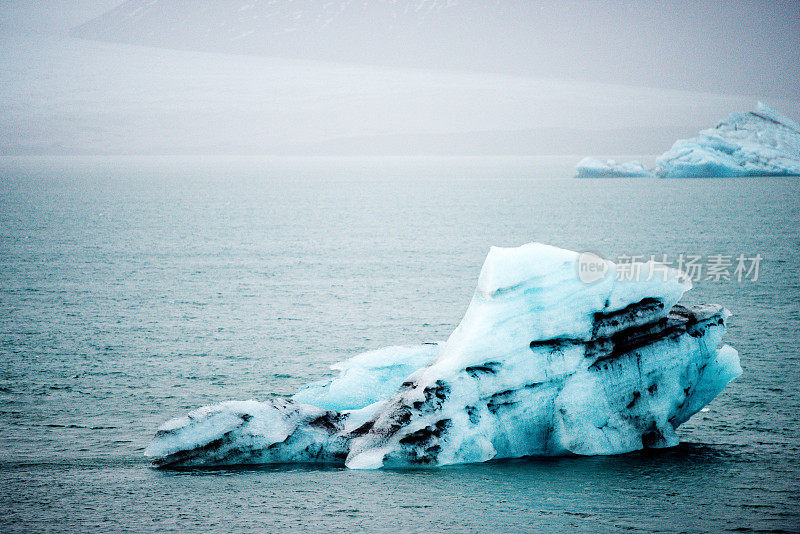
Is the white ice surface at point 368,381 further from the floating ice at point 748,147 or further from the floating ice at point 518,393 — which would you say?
the floating ice at point 748,147

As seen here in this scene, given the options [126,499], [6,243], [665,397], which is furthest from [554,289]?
[6,243]

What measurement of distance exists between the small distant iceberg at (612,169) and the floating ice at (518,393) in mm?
166108

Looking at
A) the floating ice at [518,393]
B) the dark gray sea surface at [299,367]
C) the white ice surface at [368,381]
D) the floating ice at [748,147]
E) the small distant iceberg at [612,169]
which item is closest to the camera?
the dark gray sea surface at [299,367]

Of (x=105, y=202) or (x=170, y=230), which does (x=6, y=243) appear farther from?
(x=105, y=202)

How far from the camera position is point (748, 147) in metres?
149

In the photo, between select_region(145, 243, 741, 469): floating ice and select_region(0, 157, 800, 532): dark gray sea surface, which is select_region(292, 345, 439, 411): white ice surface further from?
select_region(0, 157, 800, 532): dark gray sea surface

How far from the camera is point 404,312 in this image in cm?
4803

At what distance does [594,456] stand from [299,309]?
28.3m

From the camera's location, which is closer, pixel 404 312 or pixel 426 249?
pixel 404 312

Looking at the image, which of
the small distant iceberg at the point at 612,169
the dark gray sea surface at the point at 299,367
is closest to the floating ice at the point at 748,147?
the small distant iceberg at the point at 612,169

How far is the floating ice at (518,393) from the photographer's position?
23.2 meters

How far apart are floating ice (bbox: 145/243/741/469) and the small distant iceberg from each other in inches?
6540

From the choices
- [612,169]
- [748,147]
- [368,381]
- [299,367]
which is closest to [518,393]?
[368,381]

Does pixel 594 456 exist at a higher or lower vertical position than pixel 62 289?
lower
